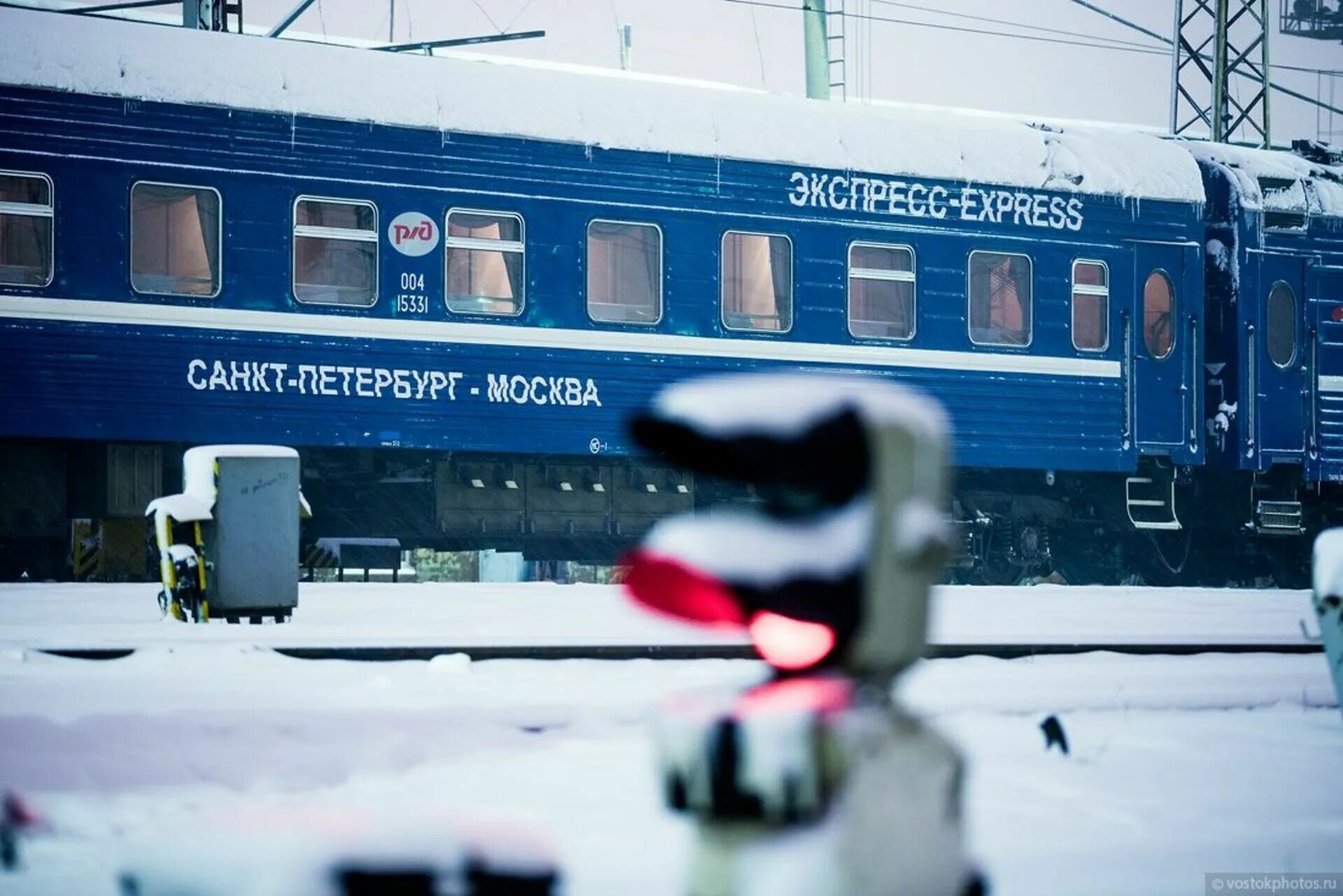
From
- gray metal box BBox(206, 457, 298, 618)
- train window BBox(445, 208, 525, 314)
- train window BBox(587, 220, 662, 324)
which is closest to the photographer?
gray metal box BBox(206, 457, 298, 618)

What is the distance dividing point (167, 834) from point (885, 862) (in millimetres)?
2640

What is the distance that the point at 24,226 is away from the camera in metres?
14.5

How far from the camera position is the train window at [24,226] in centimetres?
1448

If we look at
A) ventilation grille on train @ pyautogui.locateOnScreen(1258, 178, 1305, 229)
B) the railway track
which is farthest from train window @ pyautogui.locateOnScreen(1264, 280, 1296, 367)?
the railway track

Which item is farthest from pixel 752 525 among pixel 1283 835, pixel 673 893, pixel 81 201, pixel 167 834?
pixel 81 201

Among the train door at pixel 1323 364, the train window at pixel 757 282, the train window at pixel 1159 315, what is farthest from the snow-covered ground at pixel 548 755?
the train door at pixel 1323 364

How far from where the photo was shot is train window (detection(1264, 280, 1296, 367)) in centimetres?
1975

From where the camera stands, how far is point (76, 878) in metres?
3.84

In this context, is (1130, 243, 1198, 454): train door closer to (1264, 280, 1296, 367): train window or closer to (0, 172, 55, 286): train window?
(1264, 280, 1296, 367): train window

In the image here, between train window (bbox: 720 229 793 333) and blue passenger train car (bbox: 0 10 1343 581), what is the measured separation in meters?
0.03

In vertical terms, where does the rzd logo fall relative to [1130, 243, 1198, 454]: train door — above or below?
above

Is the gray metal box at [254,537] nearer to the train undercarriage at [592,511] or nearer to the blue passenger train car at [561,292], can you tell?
the blue passenger train car at [561,292]

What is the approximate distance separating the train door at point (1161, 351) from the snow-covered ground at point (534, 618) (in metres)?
1.83

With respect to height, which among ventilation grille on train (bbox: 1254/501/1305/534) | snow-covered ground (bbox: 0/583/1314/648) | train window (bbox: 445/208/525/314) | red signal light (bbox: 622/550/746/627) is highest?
train window (bbox: 445/208/525/314)
